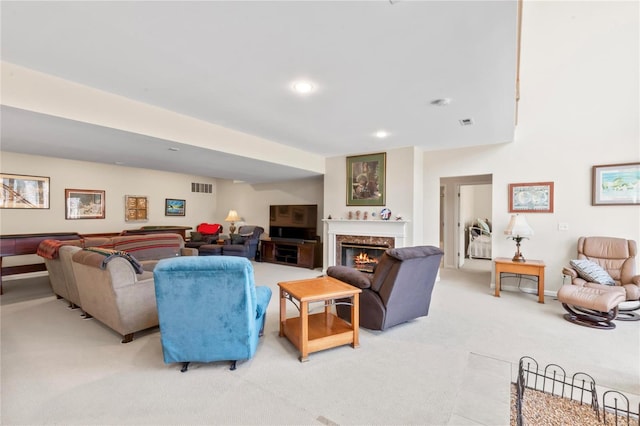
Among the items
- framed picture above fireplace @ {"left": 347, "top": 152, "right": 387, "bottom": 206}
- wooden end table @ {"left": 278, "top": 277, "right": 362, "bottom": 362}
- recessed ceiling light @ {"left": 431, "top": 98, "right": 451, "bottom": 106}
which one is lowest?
wooden end table @ {"left": 278, "top": 277, "right": 362, "bottom": 362}

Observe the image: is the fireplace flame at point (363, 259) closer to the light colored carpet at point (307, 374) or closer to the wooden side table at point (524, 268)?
the wooden side table at point (524, 268)

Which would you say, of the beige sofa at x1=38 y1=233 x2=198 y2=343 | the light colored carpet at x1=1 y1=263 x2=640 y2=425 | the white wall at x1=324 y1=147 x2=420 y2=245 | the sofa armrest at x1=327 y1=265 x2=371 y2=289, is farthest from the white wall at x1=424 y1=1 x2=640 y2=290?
the beige sofa at x1=38 y1=233 x2=198 y2=343

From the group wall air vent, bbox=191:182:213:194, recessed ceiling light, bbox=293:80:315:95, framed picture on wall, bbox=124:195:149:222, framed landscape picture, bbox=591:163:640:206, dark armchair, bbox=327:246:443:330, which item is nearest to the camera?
recessed ceiling light, bbox=293:80:315:95

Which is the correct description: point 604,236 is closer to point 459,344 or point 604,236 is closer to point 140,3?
point 459,344

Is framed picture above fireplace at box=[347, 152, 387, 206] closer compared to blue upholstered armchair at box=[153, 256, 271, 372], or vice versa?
blue upholstered armchair at box=[153, 256, 271, 372]

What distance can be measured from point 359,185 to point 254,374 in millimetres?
4203

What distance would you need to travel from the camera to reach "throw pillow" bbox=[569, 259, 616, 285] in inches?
142

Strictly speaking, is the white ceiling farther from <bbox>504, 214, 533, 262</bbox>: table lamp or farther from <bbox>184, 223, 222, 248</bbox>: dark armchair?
<bbox>184, 223, 222, 248</bbox>: dark armchair

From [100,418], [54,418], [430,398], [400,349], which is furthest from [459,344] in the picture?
[54,418]

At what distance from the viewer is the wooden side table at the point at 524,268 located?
4.07 meters

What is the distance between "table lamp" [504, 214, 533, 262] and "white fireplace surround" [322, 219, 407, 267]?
161cm

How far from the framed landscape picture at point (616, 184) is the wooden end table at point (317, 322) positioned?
405 cm

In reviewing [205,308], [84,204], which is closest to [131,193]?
[84,204]

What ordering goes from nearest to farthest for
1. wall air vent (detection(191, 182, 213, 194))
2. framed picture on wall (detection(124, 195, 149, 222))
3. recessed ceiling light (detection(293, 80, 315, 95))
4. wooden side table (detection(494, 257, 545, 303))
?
recessed ceiling light (detection(293, 80, 315, 95)) < wooden side table (detection(494, 257, 545, 303)) < framed picture on wall (detection(124, 195, 149, 222)) < wall air vent (detection(191, 182, 213, 194))
